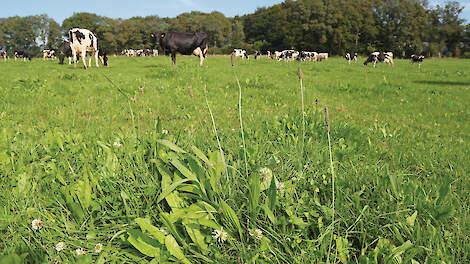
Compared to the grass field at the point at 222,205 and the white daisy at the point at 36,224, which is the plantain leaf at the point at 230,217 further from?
the white daisy at the point at 36,224

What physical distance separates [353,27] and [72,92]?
7692 centimetres

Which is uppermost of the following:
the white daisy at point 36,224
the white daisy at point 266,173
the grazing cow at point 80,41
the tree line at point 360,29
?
the tree line at point 360,29

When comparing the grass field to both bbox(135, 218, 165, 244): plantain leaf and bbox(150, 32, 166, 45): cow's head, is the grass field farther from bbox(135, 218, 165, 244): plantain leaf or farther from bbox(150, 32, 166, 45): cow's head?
bbox(150, 32, 166, 45): cow's head

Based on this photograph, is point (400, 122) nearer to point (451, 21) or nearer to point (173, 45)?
point (173, 45)

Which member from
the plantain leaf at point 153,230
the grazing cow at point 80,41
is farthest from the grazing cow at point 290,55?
the plantain leaf at point 153,230

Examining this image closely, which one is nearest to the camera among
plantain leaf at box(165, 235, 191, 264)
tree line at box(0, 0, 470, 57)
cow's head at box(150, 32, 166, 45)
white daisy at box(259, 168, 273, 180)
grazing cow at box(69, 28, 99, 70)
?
plantain leaf at box(165, 235, 191, 264)

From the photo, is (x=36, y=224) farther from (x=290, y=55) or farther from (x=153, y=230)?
(x=290, y=55)

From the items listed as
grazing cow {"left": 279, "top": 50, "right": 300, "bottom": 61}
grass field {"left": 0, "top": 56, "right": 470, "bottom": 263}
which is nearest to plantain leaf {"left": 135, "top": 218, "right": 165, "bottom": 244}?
grass field {"left": 0, "top": 56, "right": 470, "bottom": 263}

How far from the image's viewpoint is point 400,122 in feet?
18.8

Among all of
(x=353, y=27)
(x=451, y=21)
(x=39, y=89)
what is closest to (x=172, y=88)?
(x=39, y=89)

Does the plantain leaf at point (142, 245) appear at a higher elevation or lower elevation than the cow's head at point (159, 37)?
lower

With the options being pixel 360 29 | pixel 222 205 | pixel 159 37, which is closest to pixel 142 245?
pixel 222 205

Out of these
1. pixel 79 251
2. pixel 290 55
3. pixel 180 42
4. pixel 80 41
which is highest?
pixel 290 55

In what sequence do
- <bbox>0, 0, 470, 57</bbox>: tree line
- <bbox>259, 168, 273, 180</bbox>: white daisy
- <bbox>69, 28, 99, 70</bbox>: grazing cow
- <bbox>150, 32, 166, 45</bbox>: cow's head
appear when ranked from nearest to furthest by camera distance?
<bbox>259, 168, 273, 180</bbox>: white daisy < <bbox>69, 28, 99, 70</bbox>: grazing cow < <bbox>150, 32, 166, 45</bbox>: cow's head < <bbox>0, 0, 470, 57</bbox>: tree line
